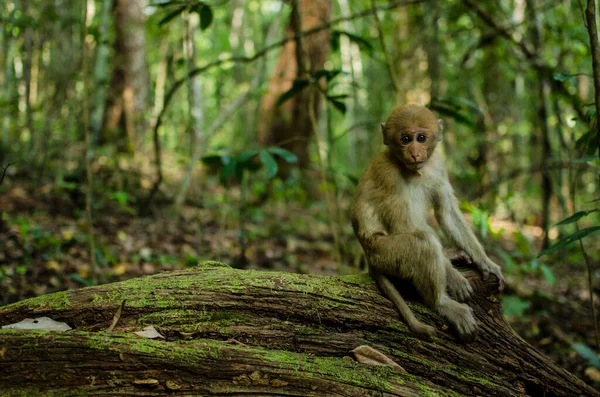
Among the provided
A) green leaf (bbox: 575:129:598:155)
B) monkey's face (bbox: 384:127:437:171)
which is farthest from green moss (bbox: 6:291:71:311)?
green leaf (bbox: 575:129:598:155)

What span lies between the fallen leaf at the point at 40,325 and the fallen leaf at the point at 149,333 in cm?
41

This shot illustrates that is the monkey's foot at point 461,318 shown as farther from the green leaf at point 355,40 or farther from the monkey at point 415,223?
the green leaf at point 355,40

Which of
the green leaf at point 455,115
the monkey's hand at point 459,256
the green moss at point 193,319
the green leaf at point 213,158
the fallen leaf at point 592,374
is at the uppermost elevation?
the green leaf at point 455,115

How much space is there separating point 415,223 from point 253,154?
1.82 m

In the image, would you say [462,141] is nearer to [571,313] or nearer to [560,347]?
[571,313]

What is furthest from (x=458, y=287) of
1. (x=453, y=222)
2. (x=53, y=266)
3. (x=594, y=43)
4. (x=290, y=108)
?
(x=290, y=108)

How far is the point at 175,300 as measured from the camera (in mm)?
3066

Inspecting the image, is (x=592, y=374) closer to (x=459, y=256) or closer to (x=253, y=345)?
(x=459, y=256)

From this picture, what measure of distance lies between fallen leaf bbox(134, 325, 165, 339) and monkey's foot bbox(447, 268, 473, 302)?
2030 millimetres

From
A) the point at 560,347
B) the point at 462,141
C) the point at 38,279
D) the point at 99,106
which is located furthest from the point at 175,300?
the point at 462,141

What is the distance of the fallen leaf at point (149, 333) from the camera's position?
9.41 feet

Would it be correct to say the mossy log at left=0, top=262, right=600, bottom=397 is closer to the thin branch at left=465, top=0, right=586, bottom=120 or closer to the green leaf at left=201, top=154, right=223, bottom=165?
the green leaf at left=201, top=154, right=223, bottom=165

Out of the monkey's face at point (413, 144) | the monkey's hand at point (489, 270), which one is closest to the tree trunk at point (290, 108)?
the monkey's face at point (413, 144)

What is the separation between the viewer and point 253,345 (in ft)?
9.87
